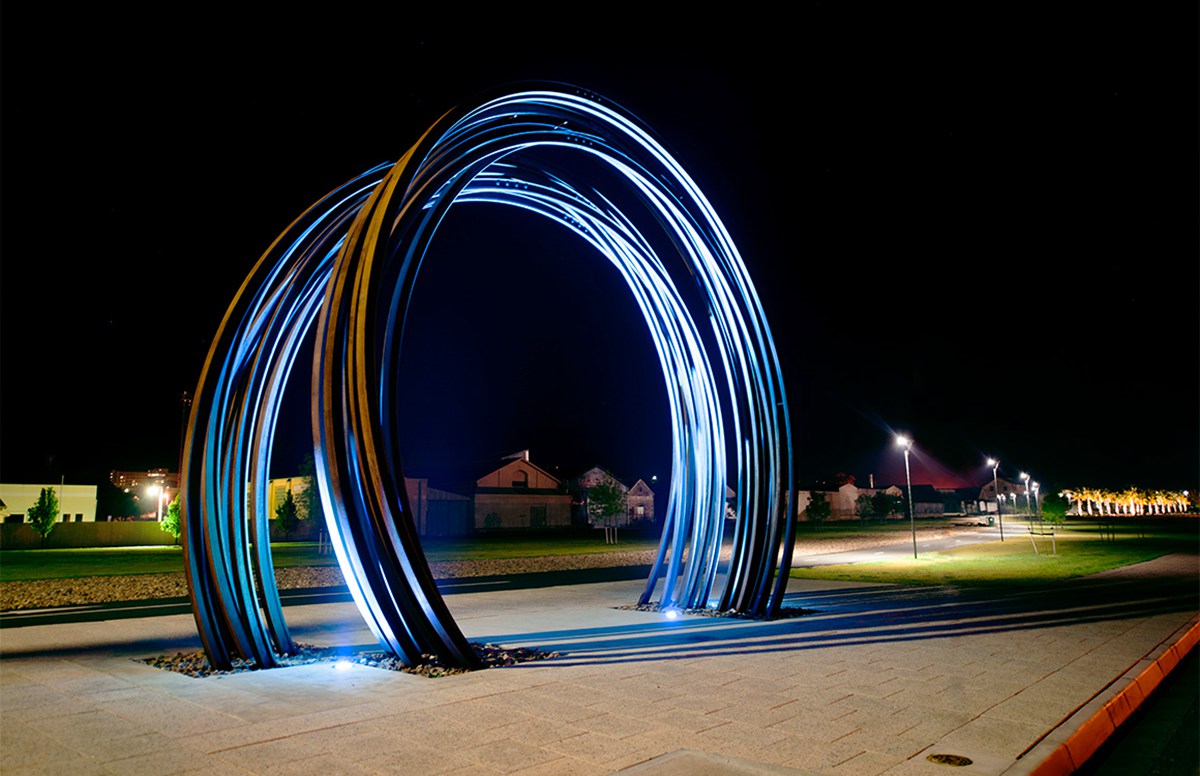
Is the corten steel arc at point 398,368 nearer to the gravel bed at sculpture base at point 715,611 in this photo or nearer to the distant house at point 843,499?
the gravel bed at sculpture base at point 715,611

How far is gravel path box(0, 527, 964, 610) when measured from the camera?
18297mm

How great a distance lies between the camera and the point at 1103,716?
22.6ft

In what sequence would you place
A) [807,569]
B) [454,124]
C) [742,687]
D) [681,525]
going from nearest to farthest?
[742,687], [454,124], [681,525], [807,569]

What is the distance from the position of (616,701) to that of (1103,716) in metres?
4.36

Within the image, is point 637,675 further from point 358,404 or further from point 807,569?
point 807,569

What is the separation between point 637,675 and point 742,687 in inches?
48.8

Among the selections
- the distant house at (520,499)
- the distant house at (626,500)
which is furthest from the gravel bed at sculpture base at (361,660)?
the distant house at (626,500)

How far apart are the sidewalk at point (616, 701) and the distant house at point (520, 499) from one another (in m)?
50.6

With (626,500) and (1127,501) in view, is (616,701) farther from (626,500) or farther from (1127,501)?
(1127,501)

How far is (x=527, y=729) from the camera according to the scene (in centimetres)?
638

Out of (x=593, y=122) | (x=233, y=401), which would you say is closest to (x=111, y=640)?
(x=233, y=401)

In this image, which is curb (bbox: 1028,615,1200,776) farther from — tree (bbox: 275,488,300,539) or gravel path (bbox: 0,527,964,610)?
tree (bbox: 275,488,300,539)

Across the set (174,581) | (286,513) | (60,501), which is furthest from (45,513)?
(174,581)

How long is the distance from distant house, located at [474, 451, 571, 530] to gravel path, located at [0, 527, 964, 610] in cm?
3061
